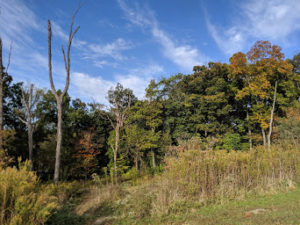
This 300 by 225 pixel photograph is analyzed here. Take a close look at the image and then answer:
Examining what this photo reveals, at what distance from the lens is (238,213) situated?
417cm

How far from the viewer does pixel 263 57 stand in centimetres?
1716

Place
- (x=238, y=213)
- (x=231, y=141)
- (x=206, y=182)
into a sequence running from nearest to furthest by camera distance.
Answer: (x=238, y=213) < (x=206, y=182) < (x=231, y=141)

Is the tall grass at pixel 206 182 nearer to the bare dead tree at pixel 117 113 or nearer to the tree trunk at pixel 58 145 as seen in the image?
the tree trunk at pixel 58 145

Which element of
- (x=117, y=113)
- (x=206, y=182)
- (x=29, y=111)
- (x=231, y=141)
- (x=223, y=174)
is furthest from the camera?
(x=231, y=141)

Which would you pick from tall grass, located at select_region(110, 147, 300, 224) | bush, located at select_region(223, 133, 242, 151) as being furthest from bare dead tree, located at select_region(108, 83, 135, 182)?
bush, located at select_region(223, 133, 242, 151)

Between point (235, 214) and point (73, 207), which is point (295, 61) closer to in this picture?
point (235, 214)

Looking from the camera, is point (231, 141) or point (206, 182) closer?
point (206, 182)

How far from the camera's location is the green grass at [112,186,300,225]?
3654 millimetres

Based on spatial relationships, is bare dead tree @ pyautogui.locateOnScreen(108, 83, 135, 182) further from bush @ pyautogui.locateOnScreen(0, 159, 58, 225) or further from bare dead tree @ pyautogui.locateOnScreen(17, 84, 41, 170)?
bush @ pyautogui.locateOnScreen(0, 159, 58, 225)

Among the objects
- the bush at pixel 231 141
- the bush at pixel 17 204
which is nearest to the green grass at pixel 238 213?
the bush at pixel 17 204

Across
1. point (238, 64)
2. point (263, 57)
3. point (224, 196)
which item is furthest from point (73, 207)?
point (263, 57)

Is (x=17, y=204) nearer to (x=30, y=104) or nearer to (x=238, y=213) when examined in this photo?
(x=238, y=213)

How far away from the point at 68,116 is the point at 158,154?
7908mm

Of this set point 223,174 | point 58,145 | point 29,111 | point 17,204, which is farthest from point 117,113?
point 17,204
